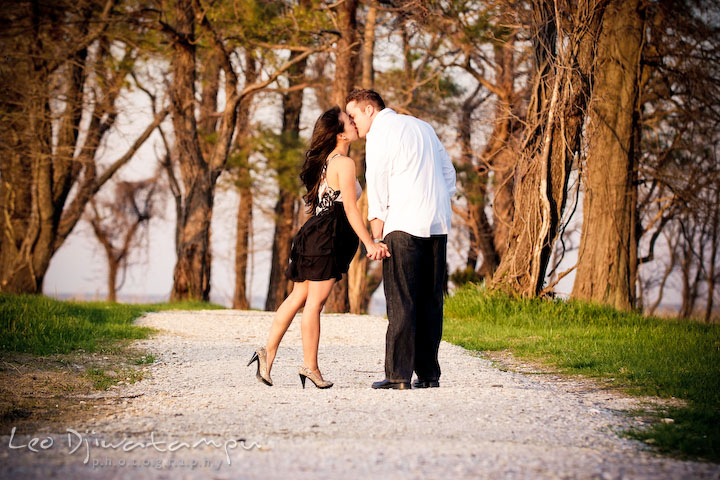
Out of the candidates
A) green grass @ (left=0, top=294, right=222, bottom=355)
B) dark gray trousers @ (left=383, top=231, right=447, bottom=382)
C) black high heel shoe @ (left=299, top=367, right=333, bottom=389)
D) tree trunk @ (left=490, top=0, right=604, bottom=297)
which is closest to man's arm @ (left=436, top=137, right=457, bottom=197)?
dark gray trousers @ (left=383, top=231, right=447, bottom=382)

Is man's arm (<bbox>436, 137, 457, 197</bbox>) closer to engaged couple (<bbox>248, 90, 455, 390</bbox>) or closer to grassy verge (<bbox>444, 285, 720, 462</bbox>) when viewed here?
engaged couple (<bbox>248, 90, 455, 390</bbox>)

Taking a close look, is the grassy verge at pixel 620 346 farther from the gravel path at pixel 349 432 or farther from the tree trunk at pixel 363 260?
the tree trunk at pixel 363 260

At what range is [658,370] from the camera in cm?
629

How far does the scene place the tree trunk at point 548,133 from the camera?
1009cm

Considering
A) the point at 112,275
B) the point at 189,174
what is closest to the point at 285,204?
the point at 189,174

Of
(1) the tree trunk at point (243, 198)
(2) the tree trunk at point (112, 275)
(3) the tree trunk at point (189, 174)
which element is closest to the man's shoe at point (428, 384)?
(3) the tree trunk at point (189, 174)

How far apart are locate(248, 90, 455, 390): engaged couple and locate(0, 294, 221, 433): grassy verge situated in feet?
4.75

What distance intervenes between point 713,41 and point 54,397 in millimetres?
12174

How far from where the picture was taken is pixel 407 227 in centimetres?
525

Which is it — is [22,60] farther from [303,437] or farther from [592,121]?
[303,437]

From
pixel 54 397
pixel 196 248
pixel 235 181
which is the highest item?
pixel 235 181

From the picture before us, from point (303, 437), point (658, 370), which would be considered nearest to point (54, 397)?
point (303, 437)

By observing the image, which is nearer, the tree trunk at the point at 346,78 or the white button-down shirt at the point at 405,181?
the white button-down shirt at the point at 405,181

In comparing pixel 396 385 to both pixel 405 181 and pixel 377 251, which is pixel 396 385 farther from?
pixel 405 181
